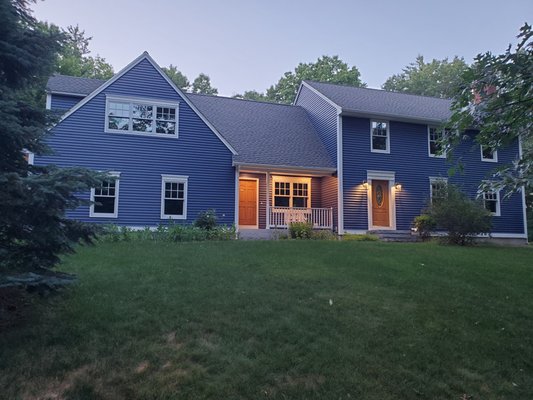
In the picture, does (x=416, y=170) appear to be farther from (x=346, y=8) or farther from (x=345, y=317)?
(x=345, y=317)

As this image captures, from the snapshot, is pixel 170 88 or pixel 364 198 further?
pixel 364 198

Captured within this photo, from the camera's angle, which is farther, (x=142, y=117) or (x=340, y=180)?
(x=340, y=180)

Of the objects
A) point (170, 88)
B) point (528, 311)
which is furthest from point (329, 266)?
point (170, 88)

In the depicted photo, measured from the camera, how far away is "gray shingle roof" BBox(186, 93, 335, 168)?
16.4 m

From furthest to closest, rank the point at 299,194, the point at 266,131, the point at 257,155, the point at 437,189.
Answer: the point at 266,131
the point at 299,194
the point at 437,189
the point at 257,155

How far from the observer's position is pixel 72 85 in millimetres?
15195

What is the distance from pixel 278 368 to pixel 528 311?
4431 millimetres

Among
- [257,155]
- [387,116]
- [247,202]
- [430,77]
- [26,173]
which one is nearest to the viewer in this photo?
[26,173]

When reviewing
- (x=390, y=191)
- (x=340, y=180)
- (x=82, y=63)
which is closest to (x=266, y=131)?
(x=340, y=180)

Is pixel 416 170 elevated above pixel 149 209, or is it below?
above

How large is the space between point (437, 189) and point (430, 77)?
30.4 meters

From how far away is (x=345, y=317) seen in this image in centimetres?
536

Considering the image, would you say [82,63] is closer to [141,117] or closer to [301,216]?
[141,117]

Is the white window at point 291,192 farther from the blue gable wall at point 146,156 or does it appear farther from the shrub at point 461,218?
the shrub at point 461,218
